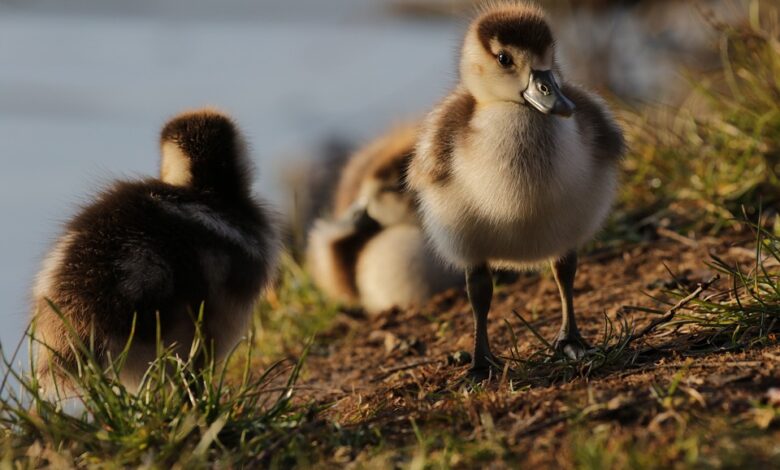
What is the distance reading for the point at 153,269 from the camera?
11.3ft

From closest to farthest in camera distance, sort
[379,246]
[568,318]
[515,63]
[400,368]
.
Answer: [515,63], [568,318], [400,368], [379,246]

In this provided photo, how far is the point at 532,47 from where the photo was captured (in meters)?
3.54

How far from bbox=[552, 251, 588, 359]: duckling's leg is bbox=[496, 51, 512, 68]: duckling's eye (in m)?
0.72

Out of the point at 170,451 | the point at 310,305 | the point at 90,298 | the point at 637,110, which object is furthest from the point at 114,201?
the point at 637,110

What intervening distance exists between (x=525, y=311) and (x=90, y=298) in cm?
203

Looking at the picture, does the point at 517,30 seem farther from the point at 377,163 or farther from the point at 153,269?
the point at 377,163

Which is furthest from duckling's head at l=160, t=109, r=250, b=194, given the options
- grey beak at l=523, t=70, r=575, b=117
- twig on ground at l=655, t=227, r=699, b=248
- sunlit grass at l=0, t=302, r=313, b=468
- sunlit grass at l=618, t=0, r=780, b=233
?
sunlit grass at l=618, t=0, r=780, b=233

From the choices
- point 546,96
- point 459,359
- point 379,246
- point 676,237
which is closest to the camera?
point 546,96

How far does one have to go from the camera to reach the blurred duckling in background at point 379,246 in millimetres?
5492

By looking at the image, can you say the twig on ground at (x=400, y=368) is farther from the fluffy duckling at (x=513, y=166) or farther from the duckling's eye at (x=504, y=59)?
the duckling's eye at (x=504, y=59)

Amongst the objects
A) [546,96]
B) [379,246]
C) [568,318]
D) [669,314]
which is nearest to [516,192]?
[546,96]

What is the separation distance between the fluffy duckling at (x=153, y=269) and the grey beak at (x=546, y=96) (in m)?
1.10

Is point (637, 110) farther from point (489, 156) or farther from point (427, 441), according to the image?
point (427, 441)

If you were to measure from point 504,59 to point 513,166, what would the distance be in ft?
1.22
